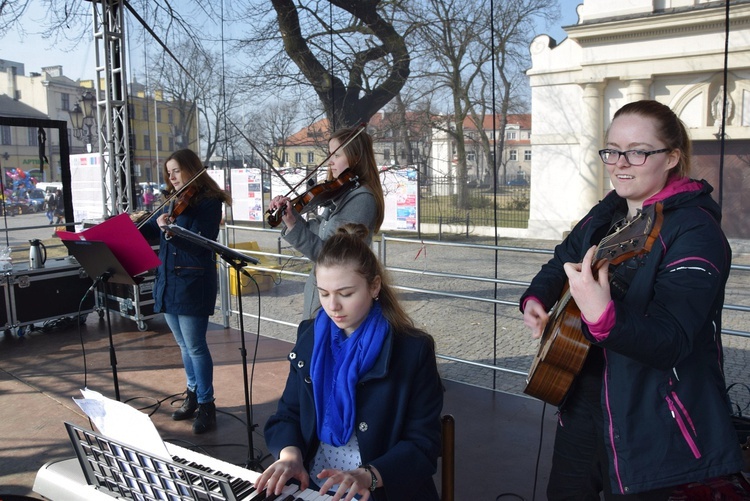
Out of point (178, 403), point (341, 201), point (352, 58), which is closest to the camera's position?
point (341, 201)

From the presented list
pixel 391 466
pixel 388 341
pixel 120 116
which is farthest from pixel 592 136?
pixel 120 116

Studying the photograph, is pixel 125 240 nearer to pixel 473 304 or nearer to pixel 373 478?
pixel 373 478

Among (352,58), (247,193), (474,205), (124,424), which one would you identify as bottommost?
(124,424)

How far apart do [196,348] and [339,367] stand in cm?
209

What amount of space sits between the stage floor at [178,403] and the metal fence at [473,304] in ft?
1.17

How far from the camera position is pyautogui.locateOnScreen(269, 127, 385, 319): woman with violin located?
114 inches

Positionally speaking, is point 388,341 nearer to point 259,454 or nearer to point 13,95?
point 259,454

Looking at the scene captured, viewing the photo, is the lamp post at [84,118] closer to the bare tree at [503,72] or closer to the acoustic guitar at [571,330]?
the bare tree at [503,72]

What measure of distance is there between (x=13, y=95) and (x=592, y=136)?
26.7ft

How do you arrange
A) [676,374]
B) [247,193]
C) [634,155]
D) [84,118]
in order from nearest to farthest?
[676,374], [634,155], [247,193], [84,118]

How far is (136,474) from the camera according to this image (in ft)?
4.75

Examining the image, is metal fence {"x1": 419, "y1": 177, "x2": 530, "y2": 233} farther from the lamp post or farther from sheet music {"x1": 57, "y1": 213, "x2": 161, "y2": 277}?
the lamp post

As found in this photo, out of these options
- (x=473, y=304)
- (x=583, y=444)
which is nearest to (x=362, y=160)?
(x=583, y=444)

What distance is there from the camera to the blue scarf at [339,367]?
68.2 inches
